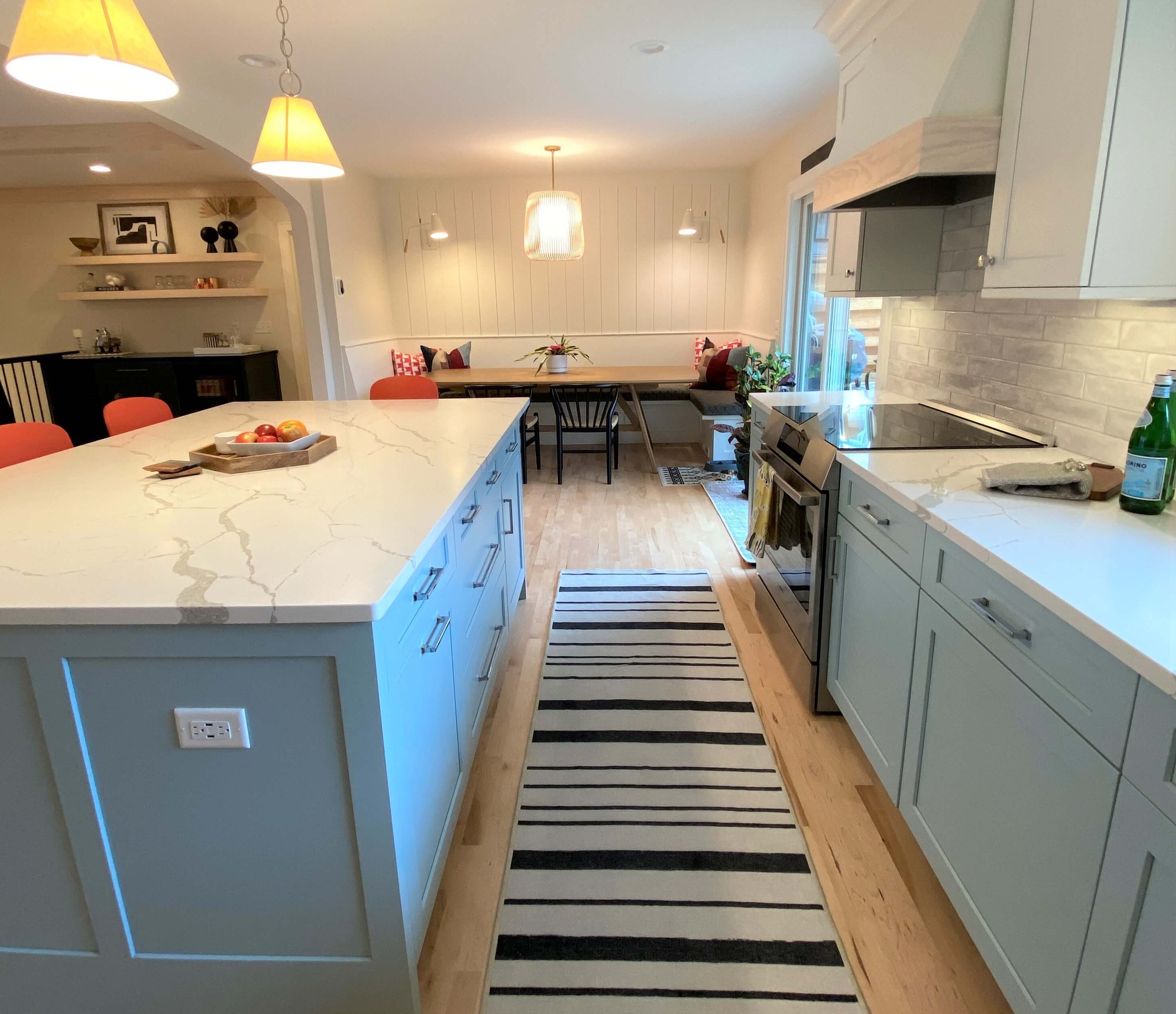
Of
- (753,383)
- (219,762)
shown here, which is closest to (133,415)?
(219,762)

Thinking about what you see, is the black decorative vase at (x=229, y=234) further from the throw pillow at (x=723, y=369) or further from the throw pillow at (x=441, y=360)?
the throw pillow at (x=723, y=369)

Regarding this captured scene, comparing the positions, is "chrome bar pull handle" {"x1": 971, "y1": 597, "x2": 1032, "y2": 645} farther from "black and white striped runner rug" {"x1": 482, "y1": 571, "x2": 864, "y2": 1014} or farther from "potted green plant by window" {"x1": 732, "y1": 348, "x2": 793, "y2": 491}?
"potted green plant by window" {"x1": 732, "y1": 348, "x2": 793, "y2": 491}

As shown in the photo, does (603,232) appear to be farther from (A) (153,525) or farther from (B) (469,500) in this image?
(A) (153,525)

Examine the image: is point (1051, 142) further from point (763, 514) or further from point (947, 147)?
point (763, 514)

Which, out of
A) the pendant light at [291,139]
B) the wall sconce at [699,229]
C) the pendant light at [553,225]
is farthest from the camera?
the wall sconce at [699,229]

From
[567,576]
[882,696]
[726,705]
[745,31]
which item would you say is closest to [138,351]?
[567,576]

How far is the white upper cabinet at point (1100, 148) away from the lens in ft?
4.67

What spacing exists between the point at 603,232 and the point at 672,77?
111 inches

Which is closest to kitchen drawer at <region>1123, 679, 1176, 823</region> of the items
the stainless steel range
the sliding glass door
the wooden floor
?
the wooden floor

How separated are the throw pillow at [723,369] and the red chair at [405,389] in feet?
8.69

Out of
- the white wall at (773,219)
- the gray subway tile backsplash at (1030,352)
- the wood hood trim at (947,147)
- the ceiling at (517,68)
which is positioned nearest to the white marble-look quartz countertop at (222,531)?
the wood hood trim at (947,147)

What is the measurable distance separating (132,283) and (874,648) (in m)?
7.25

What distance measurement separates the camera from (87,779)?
120 centimetres

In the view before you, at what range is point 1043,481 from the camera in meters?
1.60
